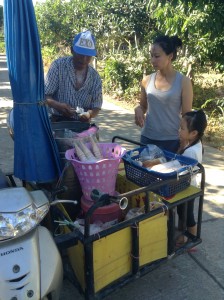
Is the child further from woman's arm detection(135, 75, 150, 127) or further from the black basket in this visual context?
woman's arm detection(135, 75, 150, 127)

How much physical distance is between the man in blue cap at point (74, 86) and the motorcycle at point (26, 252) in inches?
49.0

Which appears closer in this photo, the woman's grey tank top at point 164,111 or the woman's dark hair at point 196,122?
the woman's dark hair at point 196,122

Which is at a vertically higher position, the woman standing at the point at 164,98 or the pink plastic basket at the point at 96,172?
the woman standing at the point at 164,98

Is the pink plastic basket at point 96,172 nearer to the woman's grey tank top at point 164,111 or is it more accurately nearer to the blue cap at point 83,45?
the woman's grey tank top at point 164,111

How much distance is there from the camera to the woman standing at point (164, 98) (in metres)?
2.80

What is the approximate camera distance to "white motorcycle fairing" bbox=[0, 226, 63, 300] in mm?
1562

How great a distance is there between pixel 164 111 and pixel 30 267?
71.2 inches

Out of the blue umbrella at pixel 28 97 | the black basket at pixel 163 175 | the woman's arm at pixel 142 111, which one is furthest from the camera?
the woman's arm at pixel 142 111

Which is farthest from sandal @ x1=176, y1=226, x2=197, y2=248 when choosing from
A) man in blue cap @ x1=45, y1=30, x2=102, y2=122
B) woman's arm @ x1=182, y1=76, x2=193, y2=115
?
man in blue cap @ x1=45, y1=30, x2=102, y2=122

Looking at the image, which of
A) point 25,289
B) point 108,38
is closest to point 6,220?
point 25,289

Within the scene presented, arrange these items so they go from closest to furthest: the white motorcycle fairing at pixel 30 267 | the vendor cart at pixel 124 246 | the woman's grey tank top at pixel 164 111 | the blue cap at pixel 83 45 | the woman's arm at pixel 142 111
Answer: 1. the white motorcycle fairing at pixel 30 267
2. the vendor cart at pixel 124 246
3. the blue cap at pixel 83 45
4. the woman's grey tank top at pixel 164 111
5. the woman's arm at pixel 142 111

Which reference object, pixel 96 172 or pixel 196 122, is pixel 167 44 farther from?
pixel 96 172

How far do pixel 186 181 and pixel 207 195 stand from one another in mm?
1655

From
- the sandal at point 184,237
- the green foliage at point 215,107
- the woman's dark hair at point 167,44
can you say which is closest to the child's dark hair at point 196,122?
the woman's dark hair at point 167,44
